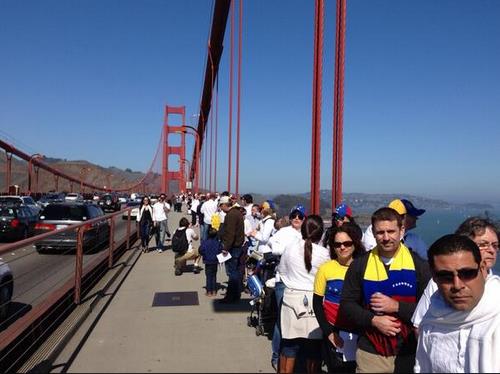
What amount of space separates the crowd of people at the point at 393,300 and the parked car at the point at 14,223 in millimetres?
12183

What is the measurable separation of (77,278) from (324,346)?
369 centimetres

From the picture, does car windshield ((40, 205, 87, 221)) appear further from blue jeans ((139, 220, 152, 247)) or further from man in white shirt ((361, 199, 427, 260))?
man in white shirt ((361, 199, 427, 260))

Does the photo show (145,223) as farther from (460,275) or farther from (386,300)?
(460,275)

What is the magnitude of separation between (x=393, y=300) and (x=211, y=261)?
181 inches

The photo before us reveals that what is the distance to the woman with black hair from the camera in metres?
2.94

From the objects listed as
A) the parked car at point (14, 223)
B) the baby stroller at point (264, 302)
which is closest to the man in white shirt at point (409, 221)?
the baby stroller at point (264, 302)

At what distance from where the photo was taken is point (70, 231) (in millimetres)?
6027

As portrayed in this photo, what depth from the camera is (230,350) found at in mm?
4297

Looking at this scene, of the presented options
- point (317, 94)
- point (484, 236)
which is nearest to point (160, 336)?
point (484, 236)

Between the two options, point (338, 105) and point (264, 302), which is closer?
point (264, 302)

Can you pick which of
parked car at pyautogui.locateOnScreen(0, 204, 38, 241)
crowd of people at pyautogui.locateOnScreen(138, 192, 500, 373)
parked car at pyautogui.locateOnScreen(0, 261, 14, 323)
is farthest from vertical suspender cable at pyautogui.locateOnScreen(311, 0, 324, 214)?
parked car at pyautogui.locateOnScreen(0, 204, 38, 241)

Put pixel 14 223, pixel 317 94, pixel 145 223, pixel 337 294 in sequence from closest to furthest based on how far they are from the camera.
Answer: pixel 337 294
pixel 317 94
pixel 145 223
pixel 14 223

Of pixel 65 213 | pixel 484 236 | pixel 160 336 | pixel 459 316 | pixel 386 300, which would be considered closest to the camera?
pixel 459 316

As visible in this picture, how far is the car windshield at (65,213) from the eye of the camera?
38.9 ft
